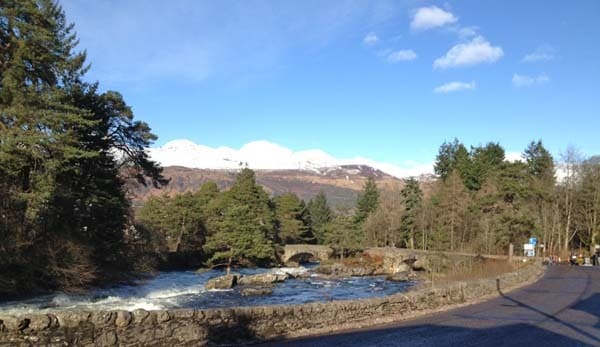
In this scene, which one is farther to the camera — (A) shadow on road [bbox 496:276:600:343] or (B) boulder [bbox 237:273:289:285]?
(B) boulder [bbox 237:273:289:285]

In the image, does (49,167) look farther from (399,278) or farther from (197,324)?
(399,278)

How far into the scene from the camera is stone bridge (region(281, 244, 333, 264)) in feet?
224

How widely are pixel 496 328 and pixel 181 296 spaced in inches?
910

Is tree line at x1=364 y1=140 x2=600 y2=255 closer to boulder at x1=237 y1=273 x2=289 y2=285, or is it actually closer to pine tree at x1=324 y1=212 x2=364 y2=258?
pine tree at x1=324 y1=212 x2=364 y2=258

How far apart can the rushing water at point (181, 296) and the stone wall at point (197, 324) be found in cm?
1475

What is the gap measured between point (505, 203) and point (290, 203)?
3556 centimetres

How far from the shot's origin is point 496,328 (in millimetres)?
11547

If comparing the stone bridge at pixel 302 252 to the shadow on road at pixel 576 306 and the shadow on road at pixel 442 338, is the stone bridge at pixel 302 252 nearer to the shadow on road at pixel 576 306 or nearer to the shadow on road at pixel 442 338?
the shadow on road at pixel 576 306

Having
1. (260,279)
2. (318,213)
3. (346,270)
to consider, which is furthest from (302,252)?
(318,213)

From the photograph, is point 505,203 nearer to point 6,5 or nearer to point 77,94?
point 77,94

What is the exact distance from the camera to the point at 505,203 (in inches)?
2383

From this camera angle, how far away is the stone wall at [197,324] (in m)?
7.39

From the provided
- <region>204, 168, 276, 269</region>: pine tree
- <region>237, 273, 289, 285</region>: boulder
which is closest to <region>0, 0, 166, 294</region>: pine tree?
<region>237, 273, 289, 285</region>: boulder

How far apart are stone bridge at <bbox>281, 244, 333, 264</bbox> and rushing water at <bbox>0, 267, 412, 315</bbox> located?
21825 millimetres
